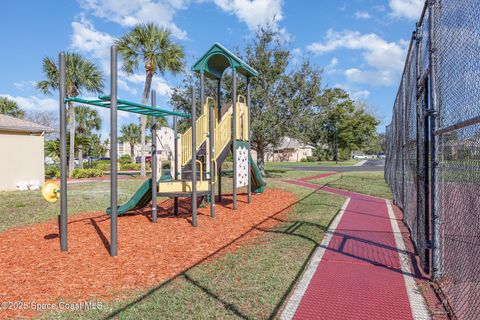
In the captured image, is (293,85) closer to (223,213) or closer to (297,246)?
(223,213)

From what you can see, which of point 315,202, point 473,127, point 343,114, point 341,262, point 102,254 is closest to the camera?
point 473,127

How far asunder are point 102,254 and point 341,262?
11.4 feet

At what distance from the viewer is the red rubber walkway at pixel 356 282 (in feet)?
10.9

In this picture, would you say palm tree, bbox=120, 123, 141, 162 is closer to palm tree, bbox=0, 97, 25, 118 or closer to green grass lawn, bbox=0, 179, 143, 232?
palm tree, bbox=0, 97, 25, 118

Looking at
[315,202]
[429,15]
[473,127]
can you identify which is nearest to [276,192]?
[315,202]

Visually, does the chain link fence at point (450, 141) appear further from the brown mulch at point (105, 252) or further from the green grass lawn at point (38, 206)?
the green grass lawn at point (38, 206)

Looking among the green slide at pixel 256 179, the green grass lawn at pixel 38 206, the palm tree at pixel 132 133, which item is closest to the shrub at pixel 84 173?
the green grass lawn at pixel 38 206

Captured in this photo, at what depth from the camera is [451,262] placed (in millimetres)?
4484

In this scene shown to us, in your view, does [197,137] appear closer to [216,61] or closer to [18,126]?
[216,61]

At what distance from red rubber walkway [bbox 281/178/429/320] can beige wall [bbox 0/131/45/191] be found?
46.3 feet

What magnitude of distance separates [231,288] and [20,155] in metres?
15.0

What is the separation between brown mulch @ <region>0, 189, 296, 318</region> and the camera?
398cm

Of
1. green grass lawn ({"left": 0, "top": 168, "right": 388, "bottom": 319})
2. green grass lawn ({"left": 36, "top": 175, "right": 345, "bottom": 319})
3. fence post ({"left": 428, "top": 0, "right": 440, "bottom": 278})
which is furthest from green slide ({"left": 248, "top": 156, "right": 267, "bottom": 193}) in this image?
fence post ({"left": 428, "top": 0, "right": 440, "bottom": 278})

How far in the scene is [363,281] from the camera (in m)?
4.10
